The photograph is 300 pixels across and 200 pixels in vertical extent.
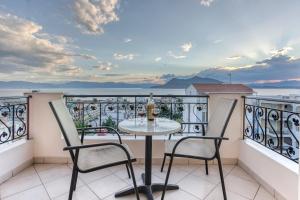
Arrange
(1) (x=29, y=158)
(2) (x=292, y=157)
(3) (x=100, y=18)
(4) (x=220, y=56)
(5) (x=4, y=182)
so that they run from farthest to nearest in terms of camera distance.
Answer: (4) (x=220, y=56) → (3) (x=100, y=18) → (1) (x=29, y=158) → (5) (x=4, y=182) → (2) (x=292, y=157)

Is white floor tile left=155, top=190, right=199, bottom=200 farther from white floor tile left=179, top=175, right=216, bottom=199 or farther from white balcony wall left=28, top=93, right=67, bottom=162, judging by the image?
white balcony wall left=28, top=93, right=67, bottom=162

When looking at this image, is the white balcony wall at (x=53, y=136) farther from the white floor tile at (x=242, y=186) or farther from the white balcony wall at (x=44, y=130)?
the white floor tile at (x=242, y=186)

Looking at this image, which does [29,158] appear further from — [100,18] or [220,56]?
[220,56]

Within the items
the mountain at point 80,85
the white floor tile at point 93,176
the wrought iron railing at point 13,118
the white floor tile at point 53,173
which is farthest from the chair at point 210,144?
the mountain at point 80,85

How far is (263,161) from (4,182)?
116 inches

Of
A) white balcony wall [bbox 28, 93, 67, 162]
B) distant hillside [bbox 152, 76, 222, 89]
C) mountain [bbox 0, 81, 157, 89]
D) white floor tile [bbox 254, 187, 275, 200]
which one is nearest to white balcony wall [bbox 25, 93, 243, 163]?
white balcony wall [bbox 28, 93, 67, 162]

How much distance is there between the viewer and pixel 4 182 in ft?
6.38

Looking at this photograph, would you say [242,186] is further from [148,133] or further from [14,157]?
[14,157]

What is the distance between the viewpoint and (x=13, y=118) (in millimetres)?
2283

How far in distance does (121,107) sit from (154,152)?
87 centimetres

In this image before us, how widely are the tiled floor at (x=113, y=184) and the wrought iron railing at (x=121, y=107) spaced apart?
666 millimetres

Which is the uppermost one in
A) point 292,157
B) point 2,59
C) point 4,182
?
point 2,59

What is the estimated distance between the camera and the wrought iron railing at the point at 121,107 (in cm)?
263

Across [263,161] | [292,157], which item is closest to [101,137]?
[263,161]
